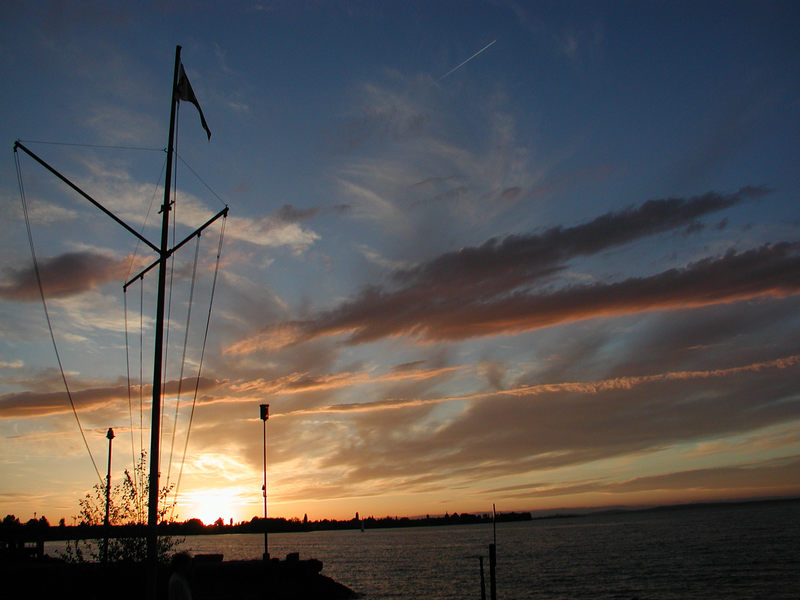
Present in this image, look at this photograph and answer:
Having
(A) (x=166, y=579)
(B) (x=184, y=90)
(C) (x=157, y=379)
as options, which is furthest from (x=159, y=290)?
(A) (x=166, y=579)

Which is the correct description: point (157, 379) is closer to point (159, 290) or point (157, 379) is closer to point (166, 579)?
point (159, 290)

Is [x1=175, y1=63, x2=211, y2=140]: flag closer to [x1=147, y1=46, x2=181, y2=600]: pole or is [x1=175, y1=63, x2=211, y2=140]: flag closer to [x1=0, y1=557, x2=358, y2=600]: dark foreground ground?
[x1=147, y1=46, x2=181, y2=600]: pole

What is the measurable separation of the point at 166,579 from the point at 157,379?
20165 mm

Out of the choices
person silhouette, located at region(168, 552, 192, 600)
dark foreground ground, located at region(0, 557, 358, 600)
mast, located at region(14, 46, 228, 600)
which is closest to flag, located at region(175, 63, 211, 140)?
mast, located at region(14, 46, 228, 600)

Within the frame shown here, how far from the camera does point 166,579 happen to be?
33500 mm

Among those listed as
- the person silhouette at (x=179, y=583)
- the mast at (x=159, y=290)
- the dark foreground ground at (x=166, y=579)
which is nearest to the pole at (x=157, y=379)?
the mast at (x=159, y=290)

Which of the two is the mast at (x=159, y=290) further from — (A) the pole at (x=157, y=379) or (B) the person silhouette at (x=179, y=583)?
(B) the person silhouette at (x=179, y=583)

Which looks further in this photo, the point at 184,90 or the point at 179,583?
the point at 184,90

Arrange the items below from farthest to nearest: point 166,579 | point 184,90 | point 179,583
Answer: point 166,579
point 184,90
point 179,583

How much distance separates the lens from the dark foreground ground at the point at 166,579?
3088 cm

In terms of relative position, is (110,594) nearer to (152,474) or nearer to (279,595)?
(279,595)

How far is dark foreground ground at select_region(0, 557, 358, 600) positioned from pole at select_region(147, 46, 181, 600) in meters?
14.4

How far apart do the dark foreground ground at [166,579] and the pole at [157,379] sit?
14359 millimetres

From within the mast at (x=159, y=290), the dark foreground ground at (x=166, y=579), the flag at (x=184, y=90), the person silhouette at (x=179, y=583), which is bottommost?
the dark foreground ground at (x=166, y=579)
